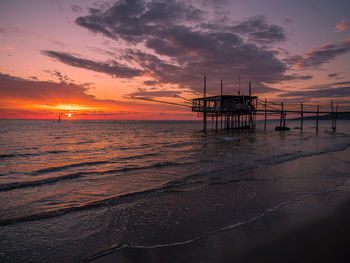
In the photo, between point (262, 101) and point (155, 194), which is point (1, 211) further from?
point (262, 101)

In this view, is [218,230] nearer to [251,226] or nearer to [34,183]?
[251,226]

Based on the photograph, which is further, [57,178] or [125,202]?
[57,178]

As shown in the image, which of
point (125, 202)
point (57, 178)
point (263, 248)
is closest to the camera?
point (263, 248)

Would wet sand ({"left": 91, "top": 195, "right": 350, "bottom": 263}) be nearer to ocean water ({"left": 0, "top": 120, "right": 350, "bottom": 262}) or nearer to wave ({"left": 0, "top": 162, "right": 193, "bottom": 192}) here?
ocean water ({"left": 0, "top": 120, "right": 350, "bottom": 262})

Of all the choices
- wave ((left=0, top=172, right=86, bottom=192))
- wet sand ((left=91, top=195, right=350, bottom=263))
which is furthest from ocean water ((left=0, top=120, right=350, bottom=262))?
wet sand ((left=91, top=195, right=350, bottom=263))

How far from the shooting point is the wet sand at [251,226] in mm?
3502

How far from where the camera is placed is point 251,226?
452cm

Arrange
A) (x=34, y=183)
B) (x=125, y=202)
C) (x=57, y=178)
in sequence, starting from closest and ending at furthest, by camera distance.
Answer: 1. (x=125, y=202)
2. (x=34, y=183)
3. (x=57, y=178)

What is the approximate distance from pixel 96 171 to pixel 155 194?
5.36 m

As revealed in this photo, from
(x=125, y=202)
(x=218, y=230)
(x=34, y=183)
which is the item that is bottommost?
(x=34, y=183)

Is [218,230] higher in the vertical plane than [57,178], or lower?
higher

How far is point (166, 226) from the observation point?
4629 millimetres

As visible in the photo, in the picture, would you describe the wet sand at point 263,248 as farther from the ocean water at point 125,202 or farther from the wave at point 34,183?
the wave at point 34,183

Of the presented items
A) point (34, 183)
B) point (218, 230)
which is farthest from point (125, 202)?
point (34, 183)
